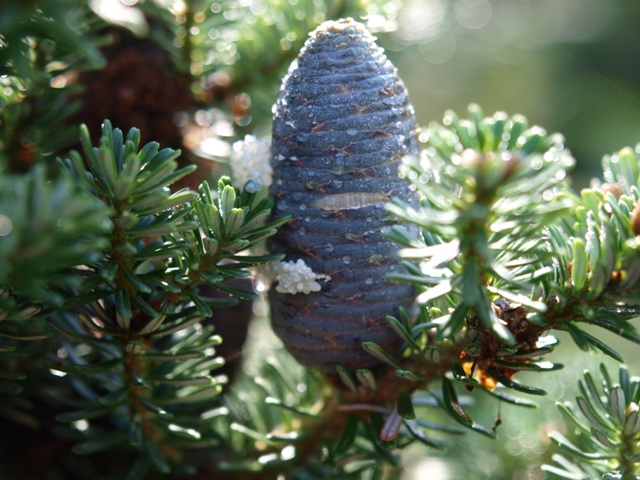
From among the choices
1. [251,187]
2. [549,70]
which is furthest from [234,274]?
[549,70]

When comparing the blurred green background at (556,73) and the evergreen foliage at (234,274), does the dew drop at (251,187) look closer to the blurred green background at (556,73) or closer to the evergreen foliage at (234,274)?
the evergreen foliage at (234,274)

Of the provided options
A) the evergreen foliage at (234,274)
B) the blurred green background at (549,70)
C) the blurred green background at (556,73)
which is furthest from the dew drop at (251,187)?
the blurred green background at (556,73)

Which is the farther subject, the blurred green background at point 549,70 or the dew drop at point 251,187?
the blurred green background at point 549,70

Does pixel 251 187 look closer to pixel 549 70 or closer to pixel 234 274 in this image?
pixel 234 274

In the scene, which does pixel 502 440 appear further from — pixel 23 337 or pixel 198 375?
pixel 23 337

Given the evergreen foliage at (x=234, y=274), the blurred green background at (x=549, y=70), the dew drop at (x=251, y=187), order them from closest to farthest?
the evergreen foliage at (x=234, y=274) → the dew drop at (x=251, y=187) → the blurred green background at (x=549, y=70)

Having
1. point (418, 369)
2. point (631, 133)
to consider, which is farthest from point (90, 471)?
point (631, 133)
